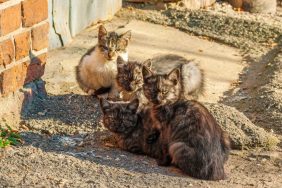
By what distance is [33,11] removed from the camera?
24.0 ft

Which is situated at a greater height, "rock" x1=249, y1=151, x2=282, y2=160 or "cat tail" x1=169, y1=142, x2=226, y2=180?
"cat tail" x1=169, y1=142, x2=226, y2=180

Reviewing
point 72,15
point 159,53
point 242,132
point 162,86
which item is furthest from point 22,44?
point 72,15

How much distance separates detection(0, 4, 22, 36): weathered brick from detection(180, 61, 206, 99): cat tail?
81.9 inches

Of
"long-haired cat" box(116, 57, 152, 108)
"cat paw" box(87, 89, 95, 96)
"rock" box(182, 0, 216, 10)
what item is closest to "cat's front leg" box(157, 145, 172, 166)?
"long-haired cat" box(116, 57, 152, 108)

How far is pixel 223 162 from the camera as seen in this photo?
257 inches

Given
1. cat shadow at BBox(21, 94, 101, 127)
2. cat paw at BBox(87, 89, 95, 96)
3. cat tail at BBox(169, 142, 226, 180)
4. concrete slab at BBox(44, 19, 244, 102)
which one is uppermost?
cat tail at BBox(169, 142, 226, 180)

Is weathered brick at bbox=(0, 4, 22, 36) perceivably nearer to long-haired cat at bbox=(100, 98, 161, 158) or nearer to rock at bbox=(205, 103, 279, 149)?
long-haired cat at bbox=(100, 98, 161, 158)

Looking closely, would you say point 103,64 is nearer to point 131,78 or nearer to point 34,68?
point 131,78

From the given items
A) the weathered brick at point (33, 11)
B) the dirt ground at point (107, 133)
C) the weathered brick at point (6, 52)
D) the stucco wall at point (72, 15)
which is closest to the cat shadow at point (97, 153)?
the dirt ground at point (107, 133)

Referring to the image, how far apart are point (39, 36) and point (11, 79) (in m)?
0.53

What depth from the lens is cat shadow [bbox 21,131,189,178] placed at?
654 cm

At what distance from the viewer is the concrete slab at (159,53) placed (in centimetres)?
931

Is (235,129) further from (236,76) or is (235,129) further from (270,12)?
(270,12)

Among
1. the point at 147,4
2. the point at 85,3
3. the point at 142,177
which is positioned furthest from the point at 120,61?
the point at 147,4
